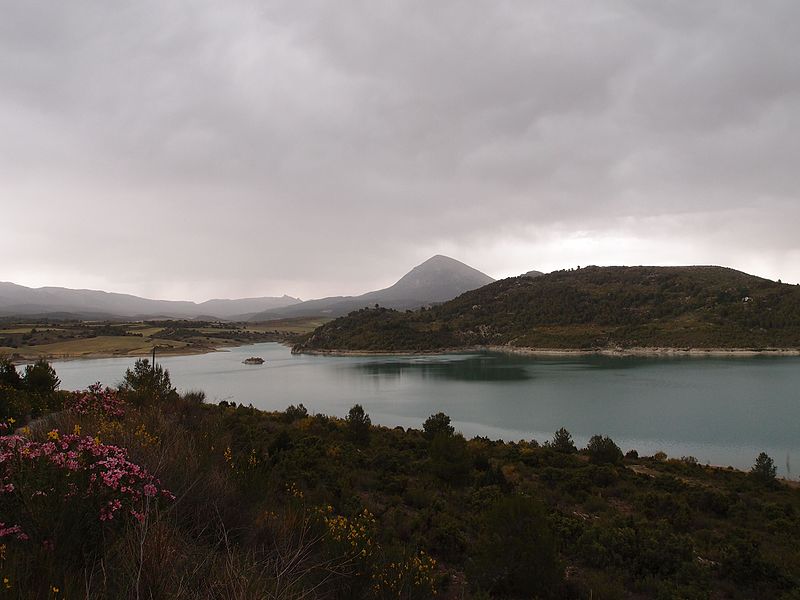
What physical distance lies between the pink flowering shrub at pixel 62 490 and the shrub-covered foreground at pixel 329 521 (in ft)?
0.05

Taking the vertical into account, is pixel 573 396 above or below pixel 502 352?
above

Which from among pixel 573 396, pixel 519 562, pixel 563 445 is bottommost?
pixel 573 396

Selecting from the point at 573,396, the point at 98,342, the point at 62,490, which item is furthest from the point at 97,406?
the point at 98,342

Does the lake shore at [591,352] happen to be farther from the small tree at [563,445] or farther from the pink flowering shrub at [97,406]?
the pink flowering shrub at [97,406]

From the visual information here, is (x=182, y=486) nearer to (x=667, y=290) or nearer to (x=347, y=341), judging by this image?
(x=347, y=341)

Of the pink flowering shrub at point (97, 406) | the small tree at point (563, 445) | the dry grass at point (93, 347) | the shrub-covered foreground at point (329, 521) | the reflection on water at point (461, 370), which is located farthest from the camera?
the dry grass at point (93, 347)

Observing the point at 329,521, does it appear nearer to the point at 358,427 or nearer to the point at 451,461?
the point at 451,461

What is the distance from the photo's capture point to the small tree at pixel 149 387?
11727 millimetres

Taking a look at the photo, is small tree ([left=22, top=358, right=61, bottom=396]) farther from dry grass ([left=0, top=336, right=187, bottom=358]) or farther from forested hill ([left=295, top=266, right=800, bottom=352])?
forested hill ([left=295, top=266, right=800, bottom=352])

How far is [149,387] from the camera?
13.8m

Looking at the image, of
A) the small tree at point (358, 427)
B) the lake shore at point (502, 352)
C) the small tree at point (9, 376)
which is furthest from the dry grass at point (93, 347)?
the small tree at point (358, 427)

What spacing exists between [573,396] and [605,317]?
81.1 m

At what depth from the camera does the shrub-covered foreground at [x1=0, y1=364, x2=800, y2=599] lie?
3264mm

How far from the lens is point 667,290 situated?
128 m
